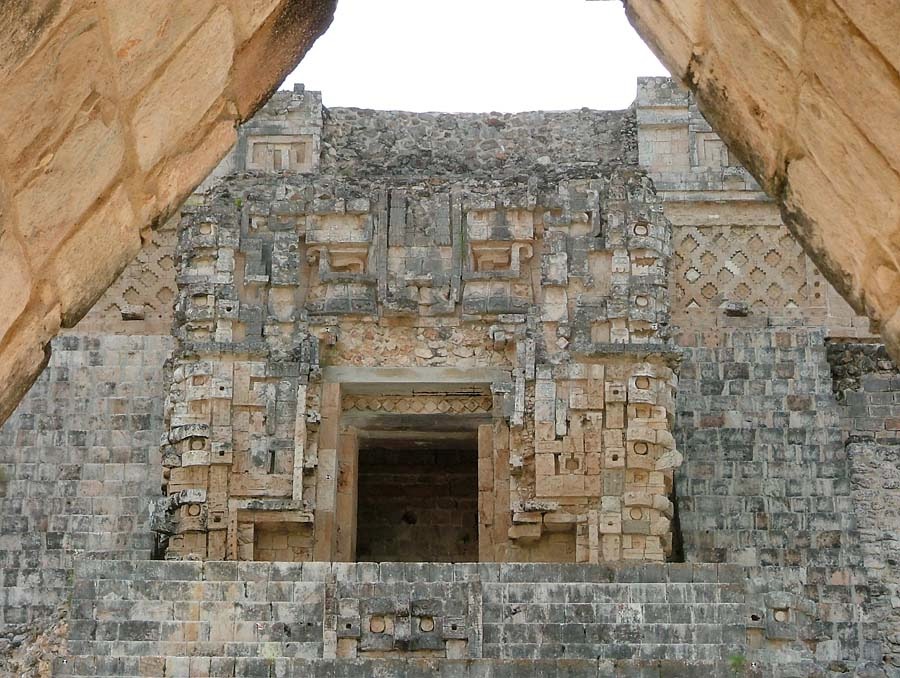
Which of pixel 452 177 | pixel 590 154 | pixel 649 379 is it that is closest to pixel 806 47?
pixel 649 379

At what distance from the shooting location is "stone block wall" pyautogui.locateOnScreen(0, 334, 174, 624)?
14.5 meters

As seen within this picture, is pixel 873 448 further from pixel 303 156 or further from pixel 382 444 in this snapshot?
pixel 303 156

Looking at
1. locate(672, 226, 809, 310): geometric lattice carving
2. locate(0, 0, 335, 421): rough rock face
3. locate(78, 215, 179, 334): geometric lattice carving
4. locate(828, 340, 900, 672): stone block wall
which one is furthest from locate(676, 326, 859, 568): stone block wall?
locate(0, 0, 335, 421): rough rock face

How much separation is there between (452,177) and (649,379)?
104 inches

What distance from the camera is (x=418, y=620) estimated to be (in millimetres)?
11312

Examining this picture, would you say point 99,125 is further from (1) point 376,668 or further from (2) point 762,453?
(2) point 762,453

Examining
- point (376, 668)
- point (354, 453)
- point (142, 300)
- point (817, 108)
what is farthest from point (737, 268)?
point (817, 108)

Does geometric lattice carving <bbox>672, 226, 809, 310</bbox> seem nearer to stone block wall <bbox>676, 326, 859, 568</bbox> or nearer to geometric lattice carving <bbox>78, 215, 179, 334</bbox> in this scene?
stone block wall <bbox>676, 326, 859, 568</bbox>

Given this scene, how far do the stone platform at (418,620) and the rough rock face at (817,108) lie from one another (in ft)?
22.7

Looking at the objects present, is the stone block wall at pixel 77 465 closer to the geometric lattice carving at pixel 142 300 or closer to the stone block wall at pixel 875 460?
the geometric lattice carving at pixel 142 300

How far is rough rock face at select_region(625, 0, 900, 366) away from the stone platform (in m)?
6.92

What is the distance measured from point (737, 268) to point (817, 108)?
13791 millimetres

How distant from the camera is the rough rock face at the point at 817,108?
3678mm

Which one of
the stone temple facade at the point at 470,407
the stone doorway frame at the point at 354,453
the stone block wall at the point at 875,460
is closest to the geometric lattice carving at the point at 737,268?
the stone temple facade at the point at 470,407
